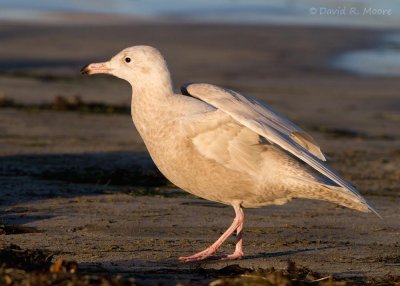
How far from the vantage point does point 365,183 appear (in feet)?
36.2

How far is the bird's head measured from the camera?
25.9ft

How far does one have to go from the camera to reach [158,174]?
10781mm

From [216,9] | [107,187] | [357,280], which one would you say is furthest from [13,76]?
[216,9]

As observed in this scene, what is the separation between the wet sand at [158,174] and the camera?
7562 millimetres

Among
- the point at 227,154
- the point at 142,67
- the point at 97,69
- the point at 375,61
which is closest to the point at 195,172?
the point at 227,154

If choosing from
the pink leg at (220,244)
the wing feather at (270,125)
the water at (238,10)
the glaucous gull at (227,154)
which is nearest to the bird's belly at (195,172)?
the glaucous gull at (227,154)

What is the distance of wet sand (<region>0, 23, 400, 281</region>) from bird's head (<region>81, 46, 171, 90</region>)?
1194 millimetres

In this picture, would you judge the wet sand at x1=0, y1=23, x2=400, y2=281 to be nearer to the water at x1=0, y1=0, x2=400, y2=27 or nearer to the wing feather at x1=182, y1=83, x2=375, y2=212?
the wing feather at x1=182, y1=83, x2=375, y2=212

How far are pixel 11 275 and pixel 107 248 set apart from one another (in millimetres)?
1577

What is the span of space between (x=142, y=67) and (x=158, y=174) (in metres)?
2.95

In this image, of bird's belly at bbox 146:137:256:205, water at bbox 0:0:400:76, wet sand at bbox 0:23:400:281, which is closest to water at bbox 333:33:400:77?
water at bbox 0:0:400:76

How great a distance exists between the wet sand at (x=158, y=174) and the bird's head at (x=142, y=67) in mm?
1194

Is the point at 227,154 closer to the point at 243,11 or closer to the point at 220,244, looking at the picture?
the point at 220,244

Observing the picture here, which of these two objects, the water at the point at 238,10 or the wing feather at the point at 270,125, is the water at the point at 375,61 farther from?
Result: the wing feather at the point at 270,125
